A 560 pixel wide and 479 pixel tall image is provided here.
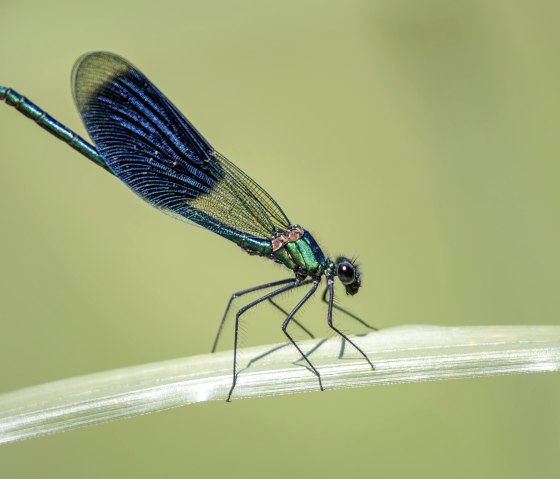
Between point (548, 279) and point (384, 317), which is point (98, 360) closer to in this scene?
point (384, 317)

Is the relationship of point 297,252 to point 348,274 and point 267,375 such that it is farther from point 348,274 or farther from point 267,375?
point 267,375

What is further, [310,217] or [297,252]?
[310,217]

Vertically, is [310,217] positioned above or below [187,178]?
below

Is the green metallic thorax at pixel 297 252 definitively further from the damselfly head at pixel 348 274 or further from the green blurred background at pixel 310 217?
the green blurred background at pixel 310 217

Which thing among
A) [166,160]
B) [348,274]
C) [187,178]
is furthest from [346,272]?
[166,160]

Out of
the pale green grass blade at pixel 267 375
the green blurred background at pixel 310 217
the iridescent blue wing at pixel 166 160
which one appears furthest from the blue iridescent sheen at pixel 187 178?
the pale green grass blade at pixel 267 375

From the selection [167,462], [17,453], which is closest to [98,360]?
[17,453]

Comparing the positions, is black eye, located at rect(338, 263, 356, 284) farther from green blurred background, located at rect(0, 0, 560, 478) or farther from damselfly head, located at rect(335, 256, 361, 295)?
green blurred background, located at rect(0, 0, 560, 478)
